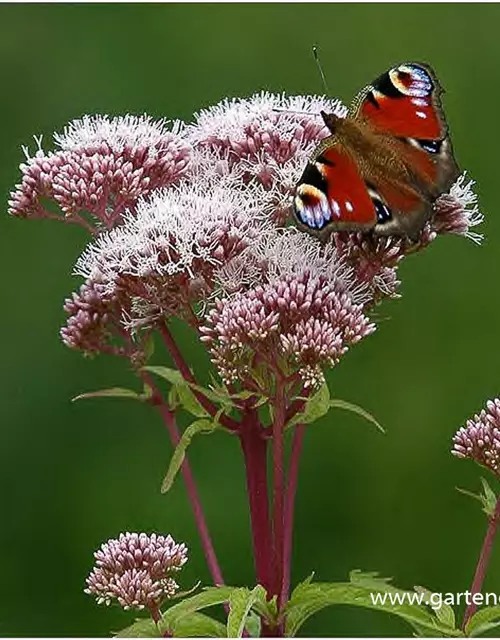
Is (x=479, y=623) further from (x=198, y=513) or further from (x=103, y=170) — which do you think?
(x=103, y=170)

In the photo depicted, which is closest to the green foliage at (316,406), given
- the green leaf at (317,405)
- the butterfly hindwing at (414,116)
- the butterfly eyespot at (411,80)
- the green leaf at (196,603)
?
the green leaf at (317,405)

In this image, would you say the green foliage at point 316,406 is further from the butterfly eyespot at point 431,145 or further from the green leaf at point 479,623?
the butterfly eyespot at point 431,145

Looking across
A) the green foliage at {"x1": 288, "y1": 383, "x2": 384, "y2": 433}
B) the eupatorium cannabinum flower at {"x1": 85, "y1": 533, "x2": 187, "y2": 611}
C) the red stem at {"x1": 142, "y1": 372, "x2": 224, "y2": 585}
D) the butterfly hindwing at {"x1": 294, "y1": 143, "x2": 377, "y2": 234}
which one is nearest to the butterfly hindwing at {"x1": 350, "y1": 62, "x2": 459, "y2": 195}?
the butterfly hindwing at {"x1": 294, "y1": 143, "x2": 377, "y2": 234}

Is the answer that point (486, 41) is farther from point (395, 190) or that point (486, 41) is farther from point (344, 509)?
point (395, 190)

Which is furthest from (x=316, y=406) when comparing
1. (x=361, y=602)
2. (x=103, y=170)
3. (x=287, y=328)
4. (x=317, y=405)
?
(x=103, y=170)

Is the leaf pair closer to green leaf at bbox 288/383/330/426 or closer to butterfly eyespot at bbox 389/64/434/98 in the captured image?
green leaf at bbox 288/383/330/426

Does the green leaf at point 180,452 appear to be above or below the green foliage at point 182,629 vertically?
above
